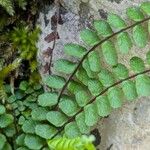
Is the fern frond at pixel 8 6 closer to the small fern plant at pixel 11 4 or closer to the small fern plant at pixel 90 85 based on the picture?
the small fern plant at pixel 11 4

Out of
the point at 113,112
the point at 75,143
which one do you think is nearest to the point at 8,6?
the point at 113,112

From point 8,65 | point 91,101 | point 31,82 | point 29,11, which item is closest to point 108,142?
point 91,101

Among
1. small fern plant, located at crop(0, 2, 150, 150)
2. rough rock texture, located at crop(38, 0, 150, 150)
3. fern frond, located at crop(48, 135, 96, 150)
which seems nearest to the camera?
fern frond, located at crop(48, 135, 96, 150)

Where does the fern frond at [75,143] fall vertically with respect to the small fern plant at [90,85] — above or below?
Result: above

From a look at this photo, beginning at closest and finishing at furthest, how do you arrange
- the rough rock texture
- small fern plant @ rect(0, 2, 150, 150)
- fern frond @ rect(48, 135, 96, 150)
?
1. fern frond @ rect(48, 135, 96, 150)
2. small fern plant @ rect(0, 2, 150, 150)
3. the rough rock texture

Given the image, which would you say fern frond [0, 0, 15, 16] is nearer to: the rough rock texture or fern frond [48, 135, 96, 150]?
the rough rock texture

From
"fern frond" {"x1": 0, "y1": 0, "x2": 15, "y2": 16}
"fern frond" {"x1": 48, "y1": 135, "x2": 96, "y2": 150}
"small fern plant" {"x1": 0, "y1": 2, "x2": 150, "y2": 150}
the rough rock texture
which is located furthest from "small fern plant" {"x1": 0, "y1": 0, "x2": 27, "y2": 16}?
"fern frond" {"x1": 48, "y1": 135, "x2": 96, "y2": 150}

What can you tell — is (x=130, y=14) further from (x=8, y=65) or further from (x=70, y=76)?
(x=8, y=65)

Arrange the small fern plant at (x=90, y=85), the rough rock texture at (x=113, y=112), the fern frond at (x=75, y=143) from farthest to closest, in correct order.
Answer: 1. the rough rock texture at (x=113, y=112)
2. the small fern plant at (x=90, y=85)
3. the fern frond at (x=75, y=143)

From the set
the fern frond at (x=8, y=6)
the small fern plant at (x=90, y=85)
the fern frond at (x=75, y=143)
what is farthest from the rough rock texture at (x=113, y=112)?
the fern frond at (x=75, y=143)
